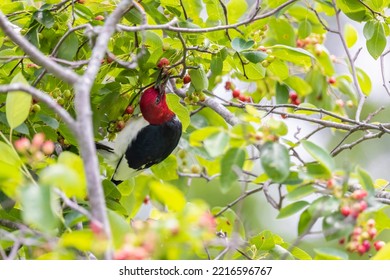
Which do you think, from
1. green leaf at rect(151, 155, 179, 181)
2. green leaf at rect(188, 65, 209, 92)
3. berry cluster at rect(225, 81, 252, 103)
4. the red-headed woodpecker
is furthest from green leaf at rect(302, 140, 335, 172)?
berry cluster at rect(225, 81, 252, 103)

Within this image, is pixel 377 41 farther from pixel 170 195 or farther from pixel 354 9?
A: pixel 170 195

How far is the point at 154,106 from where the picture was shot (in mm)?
3027

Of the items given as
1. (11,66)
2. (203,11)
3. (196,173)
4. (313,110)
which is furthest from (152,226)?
(196,173)

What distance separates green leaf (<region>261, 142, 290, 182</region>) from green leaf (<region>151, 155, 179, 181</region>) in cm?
134

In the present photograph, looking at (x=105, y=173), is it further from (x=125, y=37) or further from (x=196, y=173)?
(x=125, y=37)

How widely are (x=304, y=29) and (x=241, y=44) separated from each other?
949 millimetres

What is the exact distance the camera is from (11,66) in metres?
2.45

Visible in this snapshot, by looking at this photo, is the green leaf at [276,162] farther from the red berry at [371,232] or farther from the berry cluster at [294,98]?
the berry cluster at [294,98]

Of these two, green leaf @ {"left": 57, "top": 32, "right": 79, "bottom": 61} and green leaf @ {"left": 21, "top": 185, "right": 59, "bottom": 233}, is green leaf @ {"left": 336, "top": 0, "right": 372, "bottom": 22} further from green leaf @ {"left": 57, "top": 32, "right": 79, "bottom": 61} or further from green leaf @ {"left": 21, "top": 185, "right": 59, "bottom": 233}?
green leaf @ {"left": 21, "top": 185, "right": 59, "bottom": 233}

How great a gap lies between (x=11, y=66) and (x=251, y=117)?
1.05 m

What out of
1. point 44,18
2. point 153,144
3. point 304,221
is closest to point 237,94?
point 153,144

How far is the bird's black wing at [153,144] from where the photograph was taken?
2.97 m

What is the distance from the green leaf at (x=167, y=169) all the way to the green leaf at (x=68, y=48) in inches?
32.6

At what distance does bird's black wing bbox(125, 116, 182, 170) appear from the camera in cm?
297
